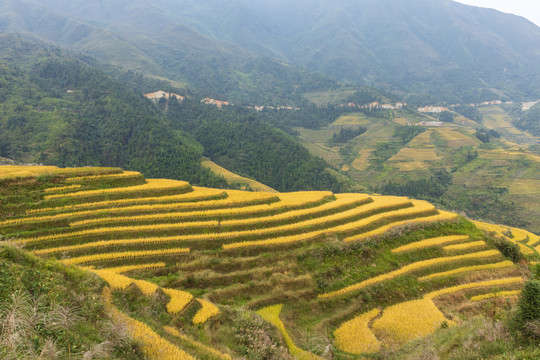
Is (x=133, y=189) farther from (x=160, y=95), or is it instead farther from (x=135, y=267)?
(x=160, y=95)

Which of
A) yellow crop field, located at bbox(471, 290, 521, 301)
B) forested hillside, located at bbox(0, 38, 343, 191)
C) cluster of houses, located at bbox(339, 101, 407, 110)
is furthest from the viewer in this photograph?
cluster of houses, located at bbox(339, 101, 407, 110)

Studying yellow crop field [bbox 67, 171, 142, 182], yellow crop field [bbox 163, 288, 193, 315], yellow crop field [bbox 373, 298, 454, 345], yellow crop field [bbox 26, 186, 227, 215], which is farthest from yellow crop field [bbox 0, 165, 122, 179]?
yellow crop field [bbox 373, 298, 454, 345]

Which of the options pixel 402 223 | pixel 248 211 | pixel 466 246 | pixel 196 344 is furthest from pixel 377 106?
pixel 196 344

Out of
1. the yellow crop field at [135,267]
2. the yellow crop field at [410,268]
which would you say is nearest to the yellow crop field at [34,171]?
the yellow crop field at [135,267]

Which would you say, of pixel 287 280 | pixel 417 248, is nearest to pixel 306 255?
pixel 287 280

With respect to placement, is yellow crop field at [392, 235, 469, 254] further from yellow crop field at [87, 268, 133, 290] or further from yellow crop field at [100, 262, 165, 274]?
yellow crop field at [87, 268, 133, 290]
